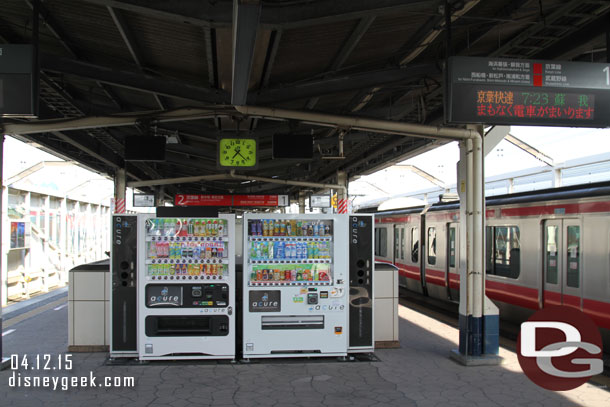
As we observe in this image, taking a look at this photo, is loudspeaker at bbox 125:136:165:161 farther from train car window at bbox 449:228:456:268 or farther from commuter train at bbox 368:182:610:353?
train car window at bbox 449:228:456:268

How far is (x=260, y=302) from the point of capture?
7.44m

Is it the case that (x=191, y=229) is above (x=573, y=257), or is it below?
above

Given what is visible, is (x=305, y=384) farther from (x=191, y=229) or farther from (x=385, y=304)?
(x=191, y=229)

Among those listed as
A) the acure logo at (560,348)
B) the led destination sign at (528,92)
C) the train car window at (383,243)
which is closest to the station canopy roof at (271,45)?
the led destination sign at (528,92)

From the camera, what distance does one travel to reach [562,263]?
867cm

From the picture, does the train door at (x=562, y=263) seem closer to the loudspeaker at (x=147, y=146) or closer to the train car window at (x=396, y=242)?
the loudspeaker at (x=147, y=146)

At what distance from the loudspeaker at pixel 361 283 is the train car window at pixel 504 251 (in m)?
3.77

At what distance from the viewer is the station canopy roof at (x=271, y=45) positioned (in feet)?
17.4

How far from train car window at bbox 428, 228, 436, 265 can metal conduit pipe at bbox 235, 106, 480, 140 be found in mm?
6494

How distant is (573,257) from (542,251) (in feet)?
2.61

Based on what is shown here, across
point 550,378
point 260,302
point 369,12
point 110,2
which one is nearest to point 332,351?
point 260,302

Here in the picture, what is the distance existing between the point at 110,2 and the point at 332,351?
5.29m

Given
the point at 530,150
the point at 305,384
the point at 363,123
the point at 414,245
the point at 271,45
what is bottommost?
the point at 305,384
